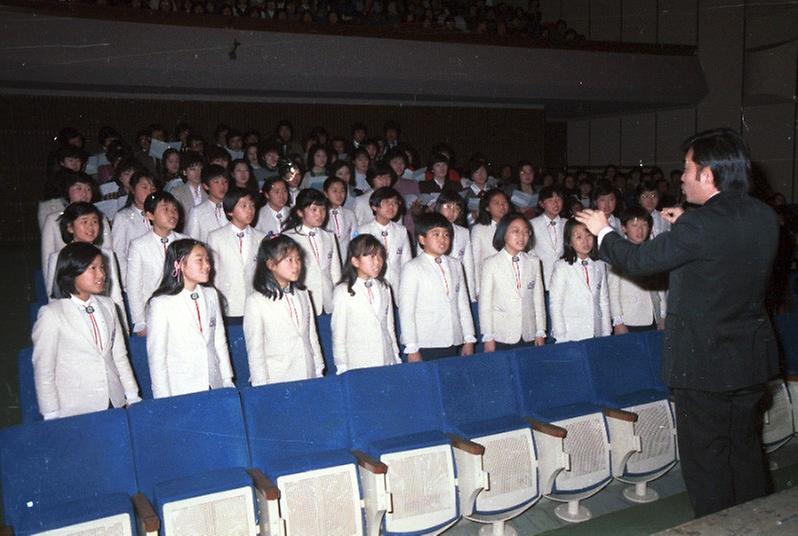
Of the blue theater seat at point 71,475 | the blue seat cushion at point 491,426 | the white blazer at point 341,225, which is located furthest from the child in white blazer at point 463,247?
the blue theater seat at point 71,475

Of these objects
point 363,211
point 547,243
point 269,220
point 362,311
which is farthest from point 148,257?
point 547,243

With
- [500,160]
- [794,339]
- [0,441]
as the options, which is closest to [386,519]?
[0,441]

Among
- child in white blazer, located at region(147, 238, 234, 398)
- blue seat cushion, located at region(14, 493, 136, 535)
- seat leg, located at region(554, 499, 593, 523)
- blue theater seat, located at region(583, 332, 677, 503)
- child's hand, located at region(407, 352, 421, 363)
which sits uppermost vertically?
child in white blazer, located at region(147, 238, 234, 398)

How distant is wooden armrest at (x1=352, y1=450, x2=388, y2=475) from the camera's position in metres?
2.57

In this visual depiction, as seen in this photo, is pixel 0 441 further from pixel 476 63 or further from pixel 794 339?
pixel 476 63

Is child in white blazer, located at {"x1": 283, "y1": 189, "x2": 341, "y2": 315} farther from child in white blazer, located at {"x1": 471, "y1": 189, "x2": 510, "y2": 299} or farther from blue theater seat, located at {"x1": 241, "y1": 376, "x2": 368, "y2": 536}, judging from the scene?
blue theater seat, located at {"x1": 241, "y1": 376, "x2": 368, "y2": 536}

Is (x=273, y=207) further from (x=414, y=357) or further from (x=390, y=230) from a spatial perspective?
(x=414, y=357)

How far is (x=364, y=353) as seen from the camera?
3.60m

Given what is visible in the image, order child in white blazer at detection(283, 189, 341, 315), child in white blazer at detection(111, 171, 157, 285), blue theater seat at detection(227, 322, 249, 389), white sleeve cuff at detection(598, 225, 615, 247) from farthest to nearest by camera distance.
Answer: child in white blazer at detection(111, 171, 157, 285) < child in white blazer at detection(283, 189, 341, 315) < blue theater seat at detection(227, 322, 249, 389) < white sleeve cuff at detection(598, 225, 615, 247)

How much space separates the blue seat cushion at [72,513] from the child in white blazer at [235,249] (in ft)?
6.25

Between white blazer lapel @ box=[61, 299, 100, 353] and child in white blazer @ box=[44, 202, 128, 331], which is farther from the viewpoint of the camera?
child in white blazer @ box=[44, 202, 128, 331]

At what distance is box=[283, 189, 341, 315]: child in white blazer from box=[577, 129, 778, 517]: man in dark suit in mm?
2364

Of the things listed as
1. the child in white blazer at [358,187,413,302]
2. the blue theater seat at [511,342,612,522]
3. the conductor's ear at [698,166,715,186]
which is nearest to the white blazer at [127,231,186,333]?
the child in white blazer at [358,187,413,302]

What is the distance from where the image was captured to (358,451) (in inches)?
109
